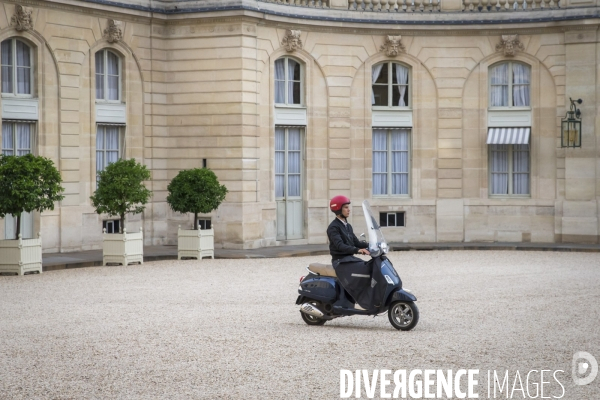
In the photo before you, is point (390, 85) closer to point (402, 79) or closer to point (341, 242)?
point (402, 79)

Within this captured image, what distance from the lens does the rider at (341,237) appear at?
43.0 ft

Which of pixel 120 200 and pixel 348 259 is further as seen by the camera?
pixel 120 200

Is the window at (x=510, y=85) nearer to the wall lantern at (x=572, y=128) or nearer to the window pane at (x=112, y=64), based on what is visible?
the wall lantern at (x=572, y=128)

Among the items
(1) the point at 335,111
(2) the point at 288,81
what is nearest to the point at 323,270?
(2) the point at 288,81

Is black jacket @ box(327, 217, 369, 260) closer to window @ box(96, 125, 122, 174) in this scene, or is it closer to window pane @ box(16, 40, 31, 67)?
window pane @ box(16, 40, 31, 67)

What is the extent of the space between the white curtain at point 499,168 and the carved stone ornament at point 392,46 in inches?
132

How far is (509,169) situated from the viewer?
27344 mm

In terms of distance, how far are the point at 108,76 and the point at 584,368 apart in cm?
1650

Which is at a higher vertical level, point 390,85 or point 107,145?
point 390,85

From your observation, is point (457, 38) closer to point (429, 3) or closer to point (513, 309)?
point (429, 3)

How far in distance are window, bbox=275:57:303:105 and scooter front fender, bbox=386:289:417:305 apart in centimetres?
1392

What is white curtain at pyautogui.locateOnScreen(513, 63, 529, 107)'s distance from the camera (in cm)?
Result: 2712

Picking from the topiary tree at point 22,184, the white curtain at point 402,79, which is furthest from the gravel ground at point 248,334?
the white curtain at point 402,79

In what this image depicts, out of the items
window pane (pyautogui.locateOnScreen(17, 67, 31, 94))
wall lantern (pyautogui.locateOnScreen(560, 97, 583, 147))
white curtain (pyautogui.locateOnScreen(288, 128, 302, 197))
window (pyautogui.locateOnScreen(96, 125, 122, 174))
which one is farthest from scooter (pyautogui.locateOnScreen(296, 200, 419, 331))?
wall lantern (pyautogui.locateOnScreen(560, 97, 583, 147))
